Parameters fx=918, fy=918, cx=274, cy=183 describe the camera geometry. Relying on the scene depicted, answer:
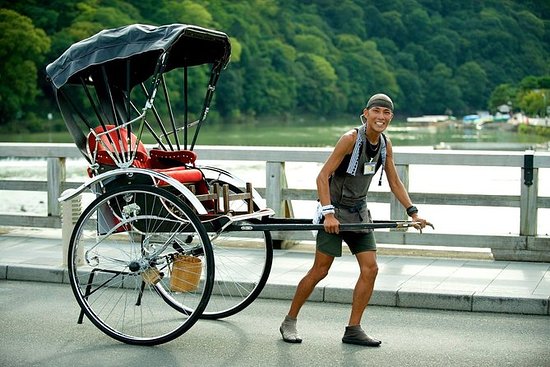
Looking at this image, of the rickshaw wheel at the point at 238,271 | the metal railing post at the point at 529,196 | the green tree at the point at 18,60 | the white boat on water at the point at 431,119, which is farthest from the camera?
the white boat on water at the point at 431,119

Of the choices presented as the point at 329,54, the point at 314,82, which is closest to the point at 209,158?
the point at 314,82

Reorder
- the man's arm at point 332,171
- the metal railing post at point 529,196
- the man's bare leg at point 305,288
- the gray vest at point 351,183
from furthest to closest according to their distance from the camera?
the metal railing post at point 529,196, the man's bare leg at point 305,288, the gray vest at point 351,183, the man's arm at point 332,171

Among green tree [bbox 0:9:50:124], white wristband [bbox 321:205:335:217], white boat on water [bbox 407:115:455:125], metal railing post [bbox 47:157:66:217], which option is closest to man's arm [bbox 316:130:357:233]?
white wristband [bbox 321:205:335:217]

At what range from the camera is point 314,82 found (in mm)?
121312

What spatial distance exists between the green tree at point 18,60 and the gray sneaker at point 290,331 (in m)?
73.4

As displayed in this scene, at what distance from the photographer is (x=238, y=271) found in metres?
8.45

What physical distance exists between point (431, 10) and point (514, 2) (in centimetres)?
1438

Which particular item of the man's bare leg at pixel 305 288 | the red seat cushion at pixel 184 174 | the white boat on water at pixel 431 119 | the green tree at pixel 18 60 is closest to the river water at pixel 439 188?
the red seat cushion at pixel 184 174

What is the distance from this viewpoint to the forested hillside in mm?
95562

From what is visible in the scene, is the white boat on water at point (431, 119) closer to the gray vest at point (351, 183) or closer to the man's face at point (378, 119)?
the gray vest at point (351, 183)

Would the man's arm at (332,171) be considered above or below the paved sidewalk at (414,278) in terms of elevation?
above

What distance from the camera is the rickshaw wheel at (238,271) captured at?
21.7 ft

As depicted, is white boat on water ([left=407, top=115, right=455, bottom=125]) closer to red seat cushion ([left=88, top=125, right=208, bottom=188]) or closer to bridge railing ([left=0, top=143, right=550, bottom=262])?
bridge railing ([left=0, top=143, right=550, bottom=262])

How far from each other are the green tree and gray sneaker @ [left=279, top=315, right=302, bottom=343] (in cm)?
7340
